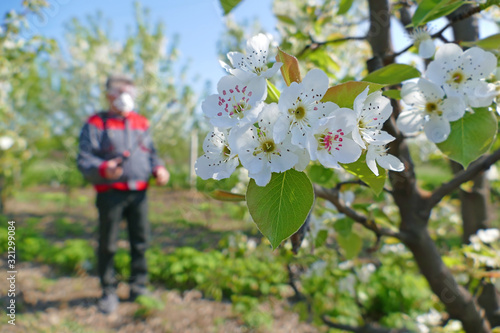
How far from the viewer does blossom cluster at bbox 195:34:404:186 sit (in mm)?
434

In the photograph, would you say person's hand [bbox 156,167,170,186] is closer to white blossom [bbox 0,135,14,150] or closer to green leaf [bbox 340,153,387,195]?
green leaf [bbox 340,153,387,195]

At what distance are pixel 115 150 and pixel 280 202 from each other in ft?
7.82

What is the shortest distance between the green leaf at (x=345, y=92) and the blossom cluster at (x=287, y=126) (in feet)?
0.05

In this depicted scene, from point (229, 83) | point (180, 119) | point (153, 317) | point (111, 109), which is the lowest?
point (153, 317)

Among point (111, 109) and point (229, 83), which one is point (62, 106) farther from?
point (229, 83)

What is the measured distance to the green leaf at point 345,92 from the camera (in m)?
0.45

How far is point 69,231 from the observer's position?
507 centimetres

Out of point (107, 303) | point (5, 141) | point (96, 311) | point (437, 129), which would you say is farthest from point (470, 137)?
point (5, 141)

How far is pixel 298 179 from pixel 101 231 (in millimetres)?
2479

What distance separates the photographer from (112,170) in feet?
7.69

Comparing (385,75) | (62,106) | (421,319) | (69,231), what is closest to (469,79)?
(385,75)

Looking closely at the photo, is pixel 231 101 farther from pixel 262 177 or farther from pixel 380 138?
pixel 380 138

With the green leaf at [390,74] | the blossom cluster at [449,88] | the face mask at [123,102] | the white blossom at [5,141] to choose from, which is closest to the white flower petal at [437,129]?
the blossom cluster at [449,88]

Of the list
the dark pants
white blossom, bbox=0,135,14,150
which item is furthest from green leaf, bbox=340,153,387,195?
white blossom, bbox=0,135,14,150
